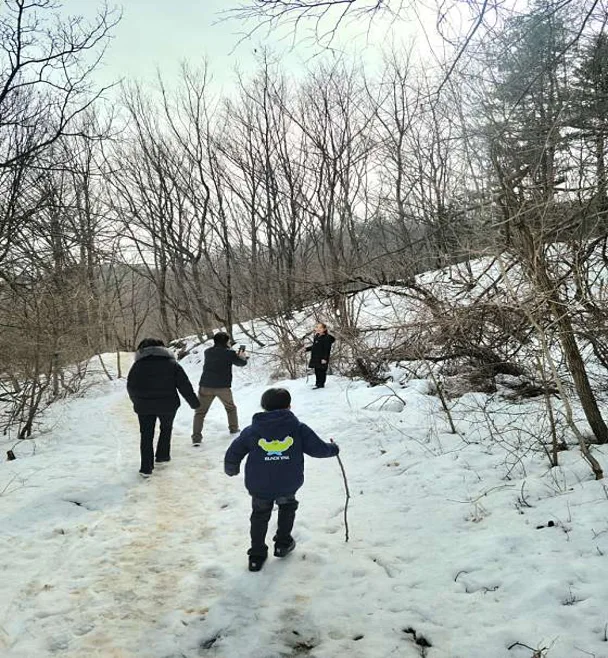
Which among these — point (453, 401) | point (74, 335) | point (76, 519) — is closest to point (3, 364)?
point (74, 335)

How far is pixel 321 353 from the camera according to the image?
10953 mm

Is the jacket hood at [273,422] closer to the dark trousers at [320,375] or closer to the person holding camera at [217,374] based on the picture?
the person holding camera at [217,374]

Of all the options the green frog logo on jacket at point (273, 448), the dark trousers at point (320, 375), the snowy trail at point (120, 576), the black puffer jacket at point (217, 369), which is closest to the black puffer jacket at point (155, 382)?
the snowy trail at point (120, 576)

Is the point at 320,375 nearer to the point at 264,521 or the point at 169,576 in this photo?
the point at 264,521

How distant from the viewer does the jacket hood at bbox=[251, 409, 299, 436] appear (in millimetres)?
3900

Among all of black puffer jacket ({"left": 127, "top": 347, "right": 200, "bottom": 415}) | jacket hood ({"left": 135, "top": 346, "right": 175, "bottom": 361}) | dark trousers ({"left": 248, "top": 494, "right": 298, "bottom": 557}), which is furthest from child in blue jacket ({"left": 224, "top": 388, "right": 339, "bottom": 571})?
jacket hood ({"left": 135, "top": 346, "right": 175, "bottom": 361})

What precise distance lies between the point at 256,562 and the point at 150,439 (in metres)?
3.00

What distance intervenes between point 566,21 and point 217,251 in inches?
669

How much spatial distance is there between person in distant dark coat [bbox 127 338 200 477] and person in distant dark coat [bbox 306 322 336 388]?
450 cm

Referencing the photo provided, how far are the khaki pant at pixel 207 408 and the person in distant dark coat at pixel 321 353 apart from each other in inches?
116

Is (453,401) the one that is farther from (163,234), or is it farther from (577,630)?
(163,234)

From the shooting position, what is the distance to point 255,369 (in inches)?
602

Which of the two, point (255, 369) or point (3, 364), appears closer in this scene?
point (3, 364)

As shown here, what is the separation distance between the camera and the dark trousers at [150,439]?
244 inches
